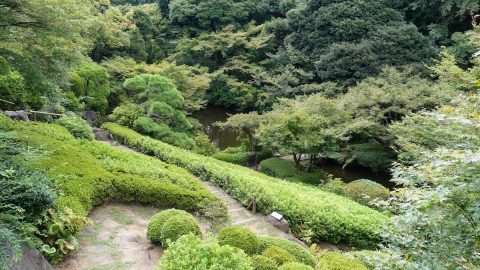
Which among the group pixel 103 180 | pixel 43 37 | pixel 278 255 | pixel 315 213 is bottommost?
pixel 315 213

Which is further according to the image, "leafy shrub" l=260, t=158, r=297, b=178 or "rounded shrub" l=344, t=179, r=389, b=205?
"leafy shrub" l=260, t=158, r=297, b=178

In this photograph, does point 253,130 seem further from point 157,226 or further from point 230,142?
point 157,226

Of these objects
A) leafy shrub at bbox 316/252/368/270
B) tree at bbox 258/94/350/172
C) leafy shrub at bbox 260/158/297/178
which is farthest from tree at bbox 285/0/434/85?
leafy shrub at bbox 316/252/368/270

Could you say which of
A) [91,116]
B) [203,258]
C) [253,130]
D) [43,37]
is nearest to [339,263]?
[203,258]

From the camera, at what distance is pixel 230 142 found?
25078 mm

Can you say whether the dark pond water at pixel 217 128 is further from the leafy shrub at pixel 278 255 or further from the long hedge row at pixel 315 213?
the leafy shrub at pixel 278 255

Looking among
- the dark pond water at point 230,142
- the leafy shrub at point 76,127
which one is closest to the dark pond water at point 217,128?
the dark pond water at point 230,142

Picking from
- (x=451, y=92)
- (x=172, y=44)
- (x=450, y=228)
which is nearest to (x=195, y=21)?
(x=172, y=44)

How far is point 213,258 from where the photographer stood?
4855 millimetres

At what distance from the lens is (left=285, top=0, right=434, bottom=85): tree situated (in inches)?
871

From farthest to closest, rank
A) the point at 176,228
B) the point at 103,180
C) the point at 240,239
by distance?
the point at 103,180, the point at 176,228, the point at 240,239

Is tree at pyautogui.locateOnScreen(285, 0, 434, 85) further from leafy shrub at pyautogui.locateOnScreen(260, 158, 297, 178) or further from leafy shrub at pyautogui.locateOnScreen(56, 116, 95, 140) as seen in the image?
leafy shrub at pyautogui.locateOnScreen(56, 116, 95, 140)

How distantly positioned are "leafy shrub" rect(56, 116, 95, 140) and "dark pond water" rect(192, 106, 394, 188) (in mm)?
11311

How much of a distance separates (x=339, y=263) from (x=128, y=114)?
15.5 m
